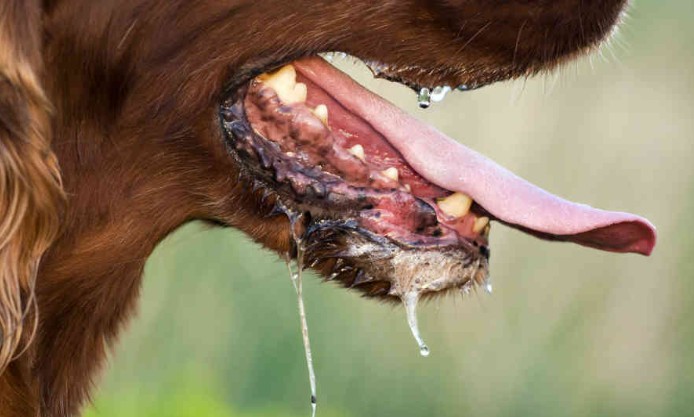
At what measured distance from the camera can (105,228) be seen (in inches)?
86.5

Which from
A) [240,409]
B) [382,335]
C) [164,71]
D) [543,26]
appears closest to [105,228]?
[164,71]

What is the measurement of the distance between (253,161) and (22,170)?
1.29 feet

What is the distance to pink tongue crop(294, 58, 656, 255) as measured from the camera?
226 cm

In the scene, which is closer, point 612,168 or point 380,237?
point 380,237

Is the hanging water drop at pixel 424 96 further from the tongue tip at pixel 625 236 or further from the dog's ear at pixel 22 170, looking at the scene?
the dog's ear at pixel 22 170

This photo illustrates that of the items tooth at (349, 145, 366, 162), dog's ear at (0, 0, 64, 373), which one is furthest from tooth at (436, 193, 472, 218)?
dog's ear at (0, 0, 64, 373)

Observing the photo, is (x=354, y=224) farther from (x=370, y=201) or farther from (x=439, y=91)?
(x=439, y=91)

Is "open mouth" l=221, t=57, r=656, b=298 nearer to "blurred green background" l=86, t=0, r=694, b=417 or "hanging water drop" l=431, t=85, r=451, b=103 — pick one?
"hanging water drop" l=431, t=85, r=451, b=103

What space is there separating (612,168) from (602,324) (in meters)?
0.54

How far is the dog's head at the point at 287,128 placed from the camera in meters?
2.09

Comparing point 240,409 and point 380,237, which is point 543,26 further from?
point 240,409

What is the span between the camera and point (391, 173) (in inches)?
88.5

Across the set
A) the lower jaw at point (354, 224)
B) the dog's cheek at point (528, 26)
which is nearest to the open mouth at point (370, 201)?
the lower jaw at point (354, 224)

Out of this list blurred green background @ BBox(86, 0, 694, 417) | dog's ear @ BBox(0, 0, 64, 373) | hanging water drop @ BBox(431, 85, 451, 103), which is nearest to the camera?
dog's ear @ BBox(0, 0, 64, 373)
